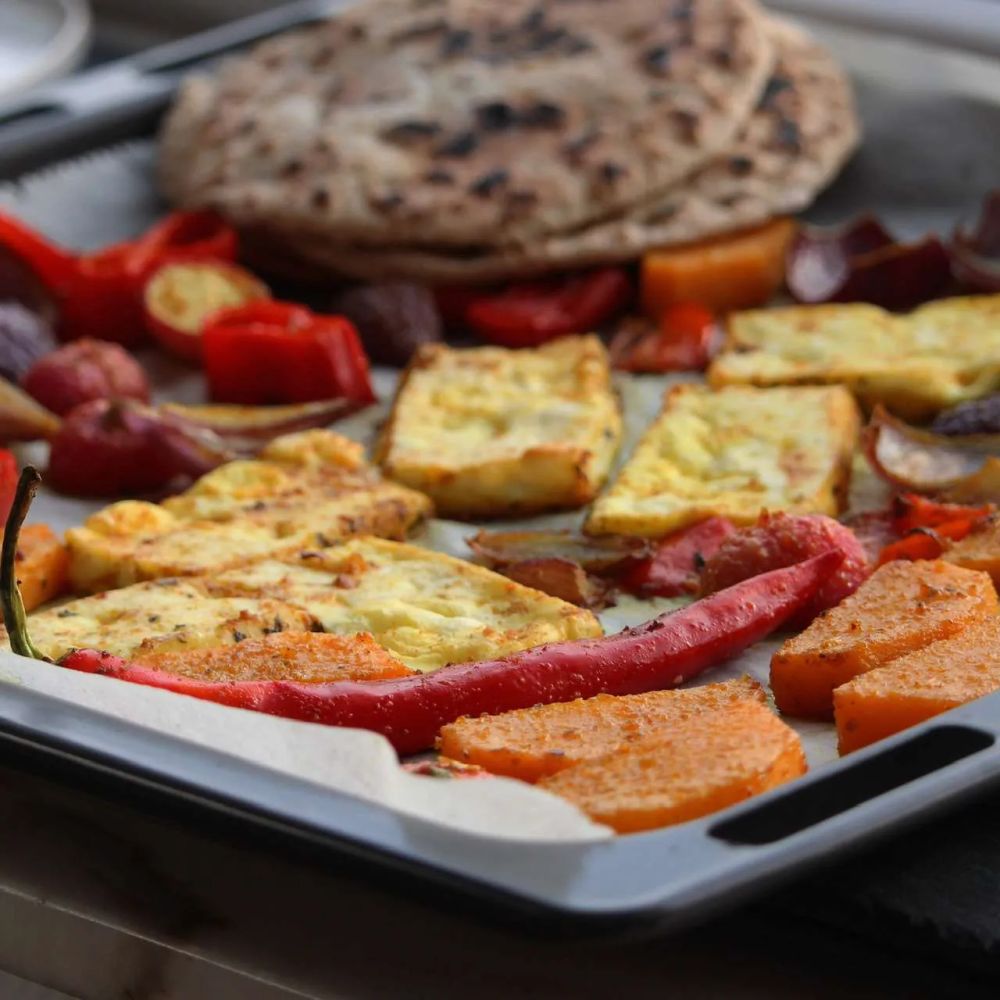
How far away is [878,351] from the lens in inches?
162

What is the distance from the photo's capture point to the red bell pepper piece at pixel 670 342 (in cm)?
431

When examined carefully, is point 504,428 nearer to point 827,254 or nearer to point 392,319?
point 392,319

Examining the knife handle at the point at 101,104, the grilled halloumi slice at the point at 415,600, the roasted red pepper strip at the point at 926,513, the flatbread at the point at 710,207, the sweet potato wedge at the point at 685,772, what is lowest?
the roasted red pepper strip at the point at 926,513

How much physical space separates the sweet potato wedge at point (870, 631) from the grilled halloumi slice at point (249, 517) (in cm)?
99

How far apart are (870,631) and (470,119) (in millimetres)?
2428

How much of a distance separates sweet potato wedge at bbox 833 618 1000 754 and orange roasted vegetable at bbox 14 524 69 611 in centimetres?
148

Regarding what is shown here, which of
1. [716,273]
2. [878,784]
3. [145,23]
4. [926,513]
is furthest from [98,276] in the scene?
[145,23]

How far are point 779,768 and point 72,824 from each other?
965 mm

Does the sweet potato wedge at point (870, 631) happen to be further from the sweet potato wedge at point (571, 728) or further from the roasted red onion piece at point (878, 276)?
the roasted red onion piece at point (878, 276)

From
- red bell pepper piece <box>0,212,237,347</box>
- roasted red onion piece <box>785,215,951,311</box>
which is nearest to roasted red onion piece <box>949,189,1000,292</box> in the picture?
roasted red onion piece <box>785,215,951,311</box>

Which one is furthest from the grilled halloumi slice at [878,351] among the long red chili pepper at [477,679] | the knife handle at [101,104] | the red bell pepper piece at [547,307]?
the knife handle at [101,104]

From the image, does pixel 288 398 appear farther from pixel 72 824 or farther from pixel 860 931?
pixel 860 931

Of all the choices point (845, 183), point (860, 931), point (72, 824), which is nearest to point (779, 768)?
point (860, 931)

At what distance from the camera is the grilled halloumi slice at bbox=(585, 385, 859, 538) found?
3416 mm
